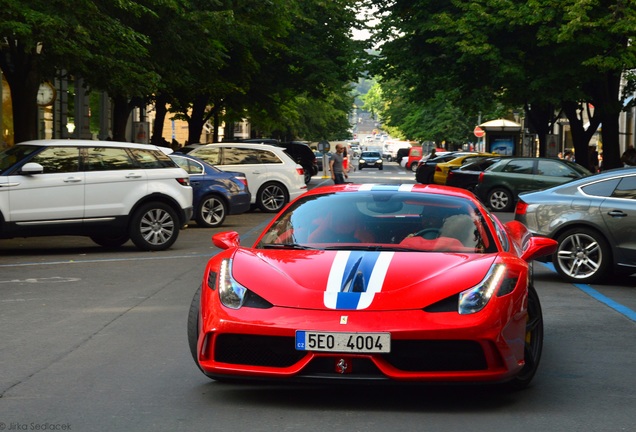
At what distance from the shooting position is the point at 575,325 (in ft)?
33.3

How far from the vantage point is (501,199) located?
32.4 metres

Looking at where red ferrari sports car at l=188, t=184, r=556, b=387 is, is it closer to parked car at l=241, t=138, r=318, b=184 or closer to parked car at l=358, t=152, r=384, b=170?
parked car at l=241, t=138, r=318, b=184

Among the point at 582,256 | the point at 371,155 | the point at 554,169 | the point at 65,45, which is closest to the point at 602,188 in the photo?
the point at 582,256

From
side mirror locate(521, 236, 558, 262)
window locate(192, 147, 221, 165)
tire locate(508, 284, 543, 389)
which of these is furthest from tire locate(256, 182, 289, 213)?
tire locate(508, 284, 543, 389)

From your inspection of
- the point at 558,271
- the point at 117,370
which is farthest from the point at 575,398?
the point at 558,271

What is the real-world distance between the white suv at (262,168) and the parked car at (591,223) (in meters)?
16.2

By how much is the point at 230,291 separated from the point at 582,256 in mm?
7761

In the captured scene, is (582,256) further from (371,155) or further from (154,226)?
(371,155)

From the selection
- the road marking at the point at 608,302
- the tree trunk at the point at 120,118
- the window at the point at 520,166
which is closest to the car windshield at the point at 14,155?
the road marking at the point at 608,302

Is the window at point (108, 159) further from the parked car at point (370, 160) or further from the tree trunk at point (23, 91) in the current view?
the parked car at point (370, 160)

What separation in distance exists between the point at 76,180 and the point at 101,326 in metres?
7.77

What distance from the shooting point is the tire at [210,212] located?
24641 millimetres

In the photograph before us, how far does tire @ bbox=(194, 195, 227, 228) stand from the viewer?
24641 millimetres

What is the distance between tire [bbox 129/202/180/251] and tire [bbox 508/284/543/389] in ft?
36.6
